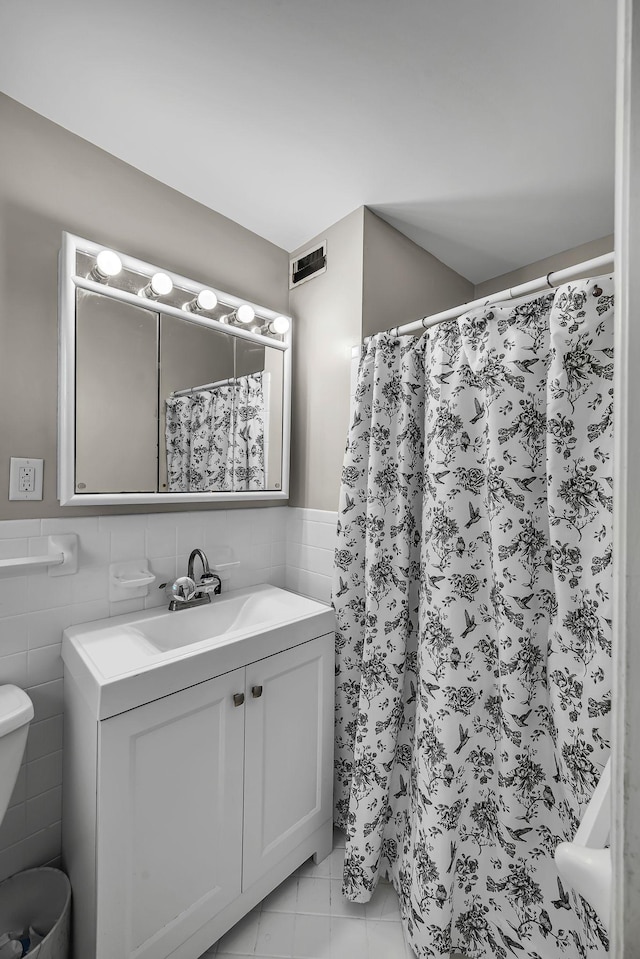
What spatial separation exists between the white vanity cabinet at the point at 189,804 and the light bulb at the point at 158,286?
1.22 m

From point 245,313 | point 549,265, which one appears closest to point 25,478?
point 245,313

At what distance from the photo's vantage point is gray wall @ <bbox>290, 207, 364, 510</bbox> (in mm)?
1676

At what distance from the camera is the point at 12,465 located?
3.97ft

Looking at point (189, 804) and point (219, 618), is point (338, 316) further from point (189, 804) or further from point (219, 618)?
point (189, 804)

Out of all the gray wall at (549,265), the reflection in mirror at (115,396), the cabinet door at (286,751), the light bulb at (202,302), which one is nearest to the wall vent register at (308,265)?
the light bulb at (202,302)

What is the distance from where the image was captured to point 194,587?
1490mm

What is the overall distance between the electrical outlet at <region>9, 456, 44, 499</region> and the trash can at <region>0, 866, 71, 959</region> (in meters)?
1.05

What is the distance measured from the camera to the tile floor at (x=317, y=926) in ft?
3.93

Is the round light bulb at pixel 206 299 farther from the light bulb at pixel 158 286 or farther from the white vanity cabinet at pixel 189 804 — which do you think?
the white vanity cabinet at pixel 189 804

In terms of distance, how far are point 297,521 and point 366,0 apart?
5.21 ft

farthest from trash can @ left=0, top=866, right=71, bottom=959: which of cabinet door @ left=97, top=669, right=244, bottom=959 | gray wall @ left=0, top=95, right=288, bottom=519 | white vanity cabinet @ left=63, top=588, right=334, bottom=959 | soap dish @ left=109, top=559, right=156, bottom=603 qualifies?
gray wall @ left=0, top=95, right=288, bottom=519

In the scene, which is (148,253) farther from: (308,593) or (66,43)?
(308,593)

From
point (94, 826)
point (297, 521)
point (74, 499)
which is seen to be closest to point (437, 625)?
point (297, 521)

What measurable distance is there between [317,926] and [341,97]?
2416mm
